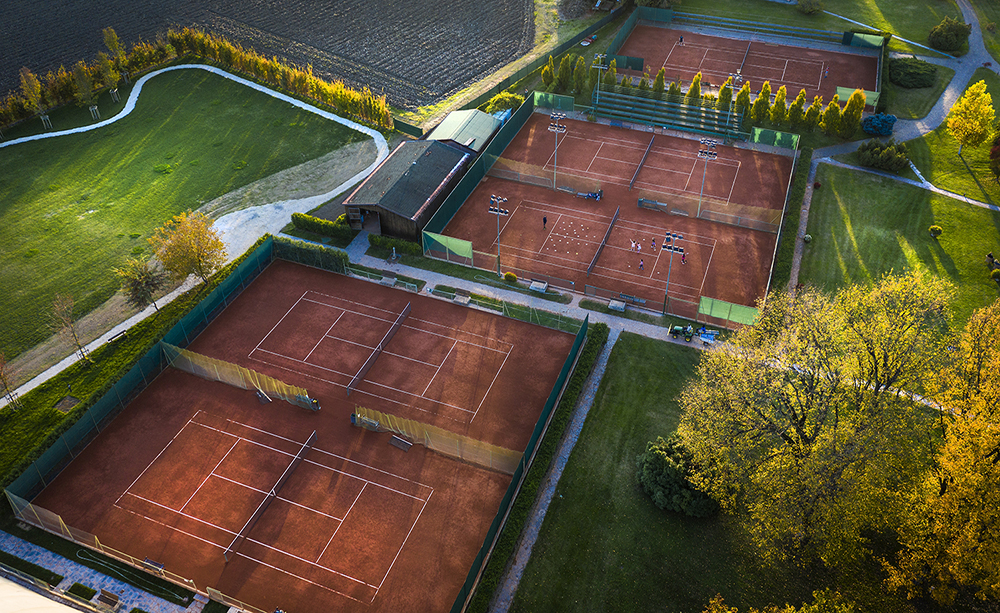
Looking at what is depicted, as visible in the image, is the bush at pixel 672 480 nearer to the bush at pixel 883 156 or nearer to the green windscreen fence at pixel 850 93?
the bush at pixel 883 156

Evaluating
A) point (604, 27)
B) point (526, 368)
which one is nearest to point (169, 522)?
point (526, 368)

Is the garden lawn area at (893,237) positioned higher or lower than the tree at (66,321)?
higher

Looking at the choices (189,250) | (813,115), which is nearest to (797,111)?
(813,115)

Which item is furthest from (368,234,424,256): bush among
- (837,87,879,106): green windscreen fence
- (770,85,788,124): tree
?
(837,87,879,106): green windscreen fence

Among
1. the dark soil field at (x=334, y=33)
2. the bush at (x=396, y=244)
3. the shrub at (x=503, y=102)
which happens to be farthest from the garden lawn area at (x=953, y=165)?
the dark soil field at (x=334, y=33)

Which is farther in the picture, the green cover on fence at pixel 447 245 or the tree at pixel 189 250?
the green cover on fence at pixel 447 245

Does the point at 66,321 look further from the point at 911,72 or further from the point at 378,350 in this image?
the point at 911,72
